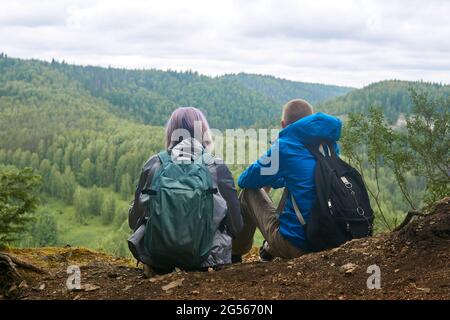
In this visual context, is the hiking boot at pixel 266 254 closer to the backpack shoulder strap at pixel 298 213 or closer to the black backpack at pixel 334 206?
the black backpack at pixel 334 206

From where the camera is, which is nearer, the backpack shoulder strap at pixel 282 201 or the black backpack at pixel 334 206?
the black backpack at pixel 334 206

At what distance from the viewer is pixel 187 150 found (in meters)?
5.57

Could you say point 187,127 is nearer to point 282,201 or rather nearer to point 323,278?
point 282,201

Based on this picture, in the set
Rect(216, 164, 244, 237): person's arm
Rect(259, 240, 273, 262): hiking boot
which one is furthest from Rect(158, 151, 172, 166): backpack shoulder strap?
Rect(259, 240, 273, 262): hiking boot

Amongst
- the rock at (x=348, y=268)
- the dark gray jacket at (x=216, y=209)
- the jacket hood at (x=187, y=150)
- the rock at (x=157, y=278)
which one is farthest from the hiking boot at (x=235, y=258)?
the rock at (x=348, y=268)

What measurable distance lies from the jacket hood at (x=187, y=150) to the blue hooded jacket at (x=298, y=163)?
0.66 m

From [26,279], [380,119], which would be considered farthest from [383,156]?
[26,279]

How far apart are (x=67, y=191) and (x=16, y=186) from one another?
368ft

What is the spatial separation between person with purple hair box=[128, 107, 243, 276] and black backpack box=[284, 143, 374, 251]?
2.37ft

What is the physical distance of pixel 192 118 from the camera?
18.5 ft

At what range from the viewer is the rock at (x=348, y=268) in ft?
15.4

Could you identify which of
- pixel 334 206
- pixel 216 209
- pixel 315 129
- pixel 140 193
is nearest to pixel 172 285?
pixel 216 209

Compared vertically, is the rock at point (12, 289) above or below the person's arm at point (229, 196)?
below
